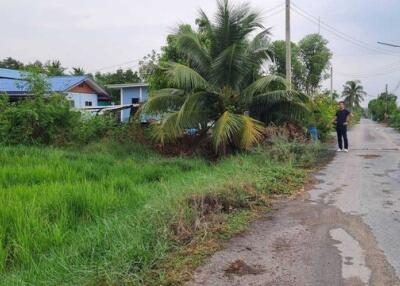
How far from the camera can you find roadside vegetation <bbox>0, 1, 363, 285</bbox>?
4.68 meters

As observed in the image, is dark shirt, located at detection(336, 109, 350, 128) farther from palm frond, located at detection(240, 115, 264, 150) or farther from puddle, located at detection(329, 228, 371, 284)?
puddle, located at detection(329, 228, 371, 284)

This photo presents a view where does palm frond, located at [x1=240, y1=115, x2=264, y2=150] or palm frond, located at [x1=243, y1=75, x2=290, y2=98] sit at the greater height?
palm frond, located at [x1=243, y1=75, x2=290, y2=98]

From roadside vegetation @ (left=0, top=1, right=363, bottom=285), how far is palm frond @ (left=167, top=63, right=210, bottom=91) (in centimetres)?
4

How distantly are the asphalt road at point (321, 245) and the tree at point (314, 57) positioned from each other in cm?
3077

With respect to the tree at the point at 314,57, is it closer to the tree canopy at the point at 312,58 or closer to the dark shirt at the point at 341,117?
the tree canopy at the point at 312,58

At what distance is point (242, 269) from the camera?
4.44m

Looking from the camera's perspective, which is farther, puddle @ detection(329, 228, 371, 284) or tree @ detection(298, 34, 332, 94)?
tree @ detection(298, 34, 332, 94)

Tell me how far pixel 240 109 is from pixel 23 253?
392 inches

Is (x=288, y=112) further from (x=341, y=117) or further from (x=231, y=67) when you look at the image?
(x=231, y=67)

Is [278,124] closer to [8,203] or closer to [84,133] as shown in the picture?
[84,133]

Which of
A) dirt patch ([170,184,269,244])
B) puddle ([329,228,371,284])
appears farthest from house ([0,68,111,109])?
puddle ([329,228,371,284])

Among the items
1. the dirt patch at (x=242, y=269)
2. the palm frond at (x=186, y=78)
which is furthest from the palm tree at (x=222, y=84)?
the dirt patch at (x=242, y=269)

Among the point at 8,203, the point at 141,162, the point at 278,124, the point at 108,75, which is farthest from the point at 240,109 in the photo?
the point at 108,75

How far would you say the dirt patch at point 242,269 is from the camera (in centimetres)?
434
